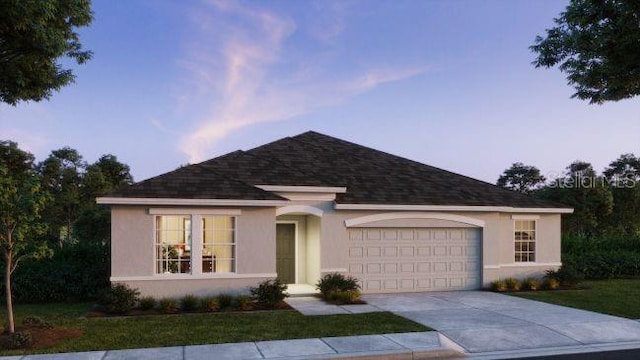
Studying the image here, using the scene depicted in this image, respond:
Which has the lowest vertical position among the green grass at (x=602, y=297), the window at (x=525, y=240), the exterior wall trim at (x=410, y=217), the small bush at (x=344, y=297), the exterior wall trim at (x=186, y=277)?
the green grass at (x=602, y=297)

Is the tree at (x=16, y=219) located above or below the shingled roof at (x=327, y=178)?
below

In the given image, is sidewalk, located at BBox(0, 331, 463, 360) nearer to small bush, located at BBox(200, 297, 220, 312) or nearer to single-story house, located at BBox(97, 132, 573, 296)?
small bush, located at BBox(200, 297, 220, 312)

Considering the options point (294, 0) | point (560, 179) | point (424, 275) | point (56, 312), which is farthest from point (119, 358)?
point (560, 179)

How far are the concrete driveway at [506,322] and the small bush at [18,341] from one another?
326 inches

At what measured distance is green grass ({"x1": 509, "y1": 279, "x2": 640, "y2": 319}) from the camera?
1398 centimetres

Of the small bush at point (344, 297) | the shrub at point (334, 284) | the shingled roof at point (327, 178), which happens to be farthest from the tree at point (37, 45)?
the small bush at point (344, 297)

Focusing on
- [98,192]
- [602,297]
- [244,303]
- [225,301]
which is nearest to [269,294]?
[244,303]

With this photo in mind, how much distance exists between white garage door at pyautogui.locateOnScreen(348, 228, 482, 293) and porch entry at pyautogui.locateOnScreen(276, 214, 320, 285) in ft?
6.06

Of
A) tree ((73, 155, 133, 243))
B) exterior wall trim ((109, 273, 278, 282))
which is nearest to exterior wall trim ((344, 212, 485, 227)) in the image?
exterior wall trim ((109, 273, 278, 282))

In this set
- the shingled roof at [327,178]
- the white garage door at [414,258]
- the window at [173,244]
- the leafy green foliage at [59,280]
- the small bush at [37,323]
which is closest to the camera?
the small bush at [37,323]

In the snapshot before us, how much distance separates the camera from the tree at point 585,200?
34.7 m

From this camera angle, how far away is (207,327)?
1138 cm

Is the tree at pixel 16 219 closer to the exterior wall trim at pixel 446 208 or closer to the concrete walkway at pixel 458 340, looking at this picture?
the concrete walkway at pixel 458 340

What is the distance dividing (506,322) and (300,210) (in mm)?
7244
